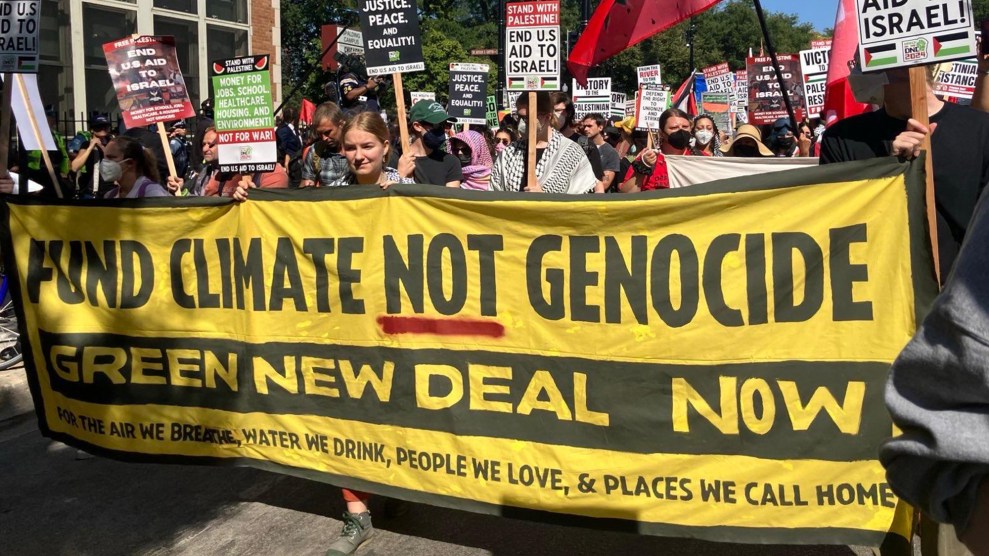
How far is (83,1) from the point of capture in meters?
21.7

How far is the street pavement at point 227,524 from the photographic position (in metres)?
4.11

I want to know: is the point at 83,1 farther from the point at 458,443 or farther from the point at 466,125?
the point at 458,443

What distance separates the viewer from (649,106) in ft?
35.6

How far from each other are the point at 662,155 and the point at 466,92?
21.4 ft

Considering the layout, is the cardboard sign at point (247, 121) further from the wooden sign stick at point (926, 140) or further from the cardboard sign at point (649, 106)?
the cardboard sign at point (649, 106)

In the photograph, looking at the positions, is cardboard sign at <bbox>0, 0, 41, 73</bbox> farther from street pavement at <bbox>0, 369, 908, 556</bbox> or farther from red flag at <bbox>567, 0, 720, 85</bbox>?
red flag at <bbox>567, 0, 720, 85</bbox>

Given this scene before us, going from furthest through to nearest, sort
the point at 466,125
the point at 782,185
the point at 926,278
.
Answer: the point at 466,125
the point at 782,185
the point at 926,278

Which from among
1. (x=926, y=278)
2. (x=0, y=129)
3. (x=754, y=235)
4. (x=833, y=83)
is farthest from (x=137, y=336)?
(x=833, y=83)

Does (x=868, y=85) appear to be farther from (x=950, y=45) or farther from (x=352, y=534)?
(x=352, y=534)

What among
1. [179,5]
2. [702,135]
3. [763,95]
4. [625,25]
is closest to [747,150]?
[702,135]

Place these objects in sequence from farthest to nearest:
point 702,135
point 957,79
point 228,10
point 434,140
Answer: point 228,10 < point 702,135 < point 957,79 < point 434,140

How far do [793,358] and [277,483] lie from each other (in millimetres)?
2898

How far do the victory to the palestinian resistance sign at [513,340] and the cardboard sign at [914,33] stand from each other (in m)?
0.52

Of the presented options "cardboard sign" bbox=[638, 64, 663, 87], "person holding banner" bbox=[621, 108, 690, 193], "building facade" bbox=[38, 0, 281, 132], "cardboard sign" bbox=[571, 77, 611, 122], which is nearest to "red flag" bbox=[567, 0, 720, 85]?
"person holding banner" bbox=[621, 108, 690, 193]
